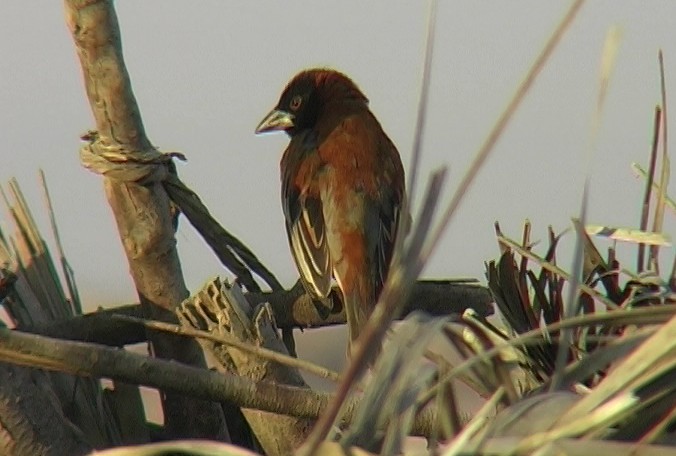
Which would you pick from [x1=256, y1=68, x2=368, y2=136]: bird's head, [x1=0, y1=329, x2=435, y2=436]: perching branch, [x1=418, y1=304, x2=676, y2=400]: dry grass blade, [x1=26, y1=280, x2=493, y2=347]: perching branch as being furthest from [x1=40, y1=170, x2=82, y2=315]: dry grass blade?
[x1=256, y1=68, x2=368, y2=136]: bird's head

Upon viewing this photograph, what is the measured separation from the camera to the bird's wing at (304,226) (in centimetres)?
493

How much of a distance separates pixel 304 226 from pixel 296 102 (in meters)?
1.26

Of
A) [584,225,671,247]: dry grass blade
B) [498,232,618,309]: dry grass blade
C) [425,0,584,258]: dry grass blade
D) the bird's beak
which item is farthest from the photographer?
the bird's beak

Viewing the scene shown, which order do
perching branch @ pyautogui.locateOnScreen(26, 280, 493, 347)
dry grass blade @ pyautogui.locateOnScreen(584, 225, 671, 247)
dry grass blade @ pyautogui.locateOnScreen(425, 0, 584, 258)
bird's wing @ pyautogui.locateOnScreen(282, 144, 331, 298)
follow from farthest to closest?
bird's wing @ pyautogui.locateOnScreen(282, 144, 331, 298)
perching branch @ pyautogui.locateOnScreen(26, 280, 493, 347)
dry grass blade @ pyautogui.locateOnScreen(584, 225, 671, 247)
dry grass blade @ pyautogui.locateOnScreen(425, 0, 584, 258)

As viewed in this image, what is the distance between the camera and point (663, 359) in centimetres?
127

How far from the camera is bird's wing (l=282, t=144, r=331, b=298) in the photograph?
194 inches

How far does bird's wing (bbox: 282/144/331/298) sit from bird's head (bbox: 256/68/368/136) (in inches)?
24.9

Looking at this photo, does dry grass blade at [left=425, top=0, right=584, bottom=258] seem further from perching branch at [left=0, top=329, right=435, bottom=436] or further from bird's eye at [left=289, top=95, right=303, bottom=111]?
bird's eye at [left=289, top=95, right=303, bottom=111]

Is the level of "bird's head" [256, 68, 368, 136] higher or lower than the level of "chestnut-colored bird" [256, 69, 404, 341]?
higher

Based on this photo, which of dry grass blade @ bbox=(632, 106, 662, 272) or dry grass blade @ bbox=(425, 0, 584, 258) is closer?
dry grass blade @ bbox=(425, 0, 584, 258)

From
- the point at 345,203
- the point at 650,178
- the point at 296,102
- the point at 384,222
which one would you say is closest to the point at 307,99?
the point at 296,102

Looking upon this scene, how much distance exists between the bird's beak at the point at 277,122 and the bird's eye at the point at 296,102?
39 mm

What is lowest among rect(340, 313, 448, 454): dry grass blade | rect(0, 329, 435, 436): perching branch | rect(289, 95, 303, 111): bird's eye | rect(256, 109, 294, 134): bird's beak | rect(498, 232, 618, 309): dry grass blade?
rect(256, 109, 294, 134): bird's beak

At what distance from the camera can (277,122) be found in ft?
20.9
